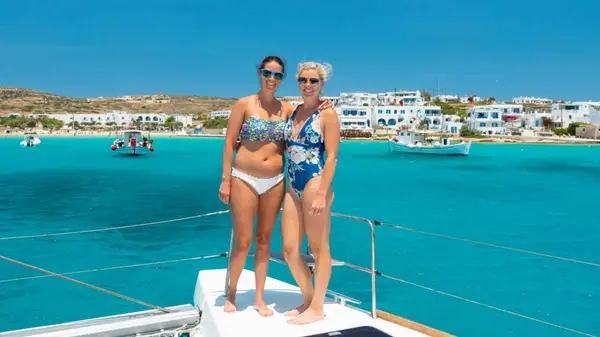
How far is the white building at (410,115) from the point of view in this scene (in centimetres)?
11500

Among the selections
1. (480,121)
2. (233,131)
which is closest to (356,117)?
(480,121)

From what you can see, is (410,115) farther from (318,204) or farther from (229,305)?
(318,204)

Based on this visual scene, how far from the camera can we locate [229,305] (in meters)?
4.06

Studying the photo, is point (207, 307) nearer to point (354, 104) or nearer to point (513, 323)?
point (513, 323)

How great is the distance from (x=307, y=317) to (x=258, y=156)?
1.24 m

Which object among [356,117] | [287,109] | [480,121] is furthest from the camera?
[356,117]

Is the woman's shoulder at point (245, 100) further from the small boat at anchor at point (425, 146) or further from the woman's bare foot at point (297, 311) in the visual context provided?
the small boat at anchor at point (425, 146)

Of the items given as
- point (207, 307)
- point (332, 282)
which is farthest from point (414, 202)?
point (207, 307)

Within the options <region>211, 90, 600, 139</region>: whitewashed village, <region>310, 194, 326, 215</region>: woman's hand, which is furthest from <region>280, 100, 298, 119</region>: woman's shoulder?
<region>211, 90, 600, 139</region>: whitewashed village

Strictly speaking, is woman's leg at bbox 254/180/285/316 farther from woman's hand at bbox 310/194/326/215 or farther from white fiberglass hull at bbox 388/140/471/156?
white fiberglass hull at bbox 388/140/471/156

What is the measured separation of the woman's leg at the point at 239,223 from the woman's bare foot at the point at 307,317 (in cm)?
52

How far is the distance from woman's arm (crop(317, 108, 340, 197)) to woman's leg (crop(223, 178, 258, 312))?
57 cm

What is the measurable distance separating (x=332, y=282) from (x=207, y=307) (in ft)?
23.9

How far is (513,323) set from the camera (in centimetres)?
922
